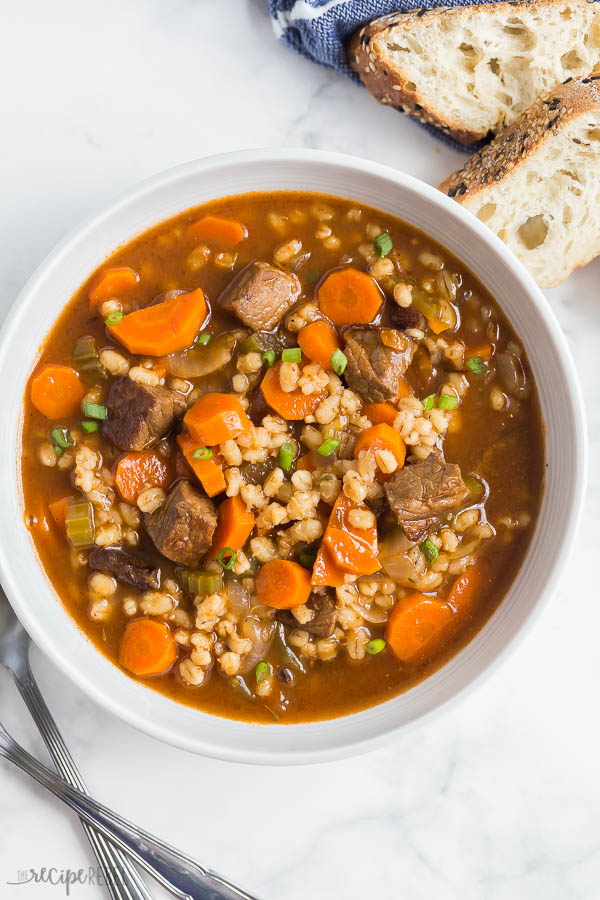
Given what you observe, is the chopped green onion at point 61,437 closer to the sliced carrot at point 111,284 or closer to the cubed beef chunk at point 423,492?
the sliced carrot at point 111,284

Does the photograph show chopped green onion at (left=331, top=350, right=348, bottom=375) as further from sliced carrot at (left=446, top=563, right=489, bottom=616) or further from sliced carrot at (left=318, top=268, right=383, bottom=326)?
sliced carrot at (left=446, top=563, right=489, bottom=616)

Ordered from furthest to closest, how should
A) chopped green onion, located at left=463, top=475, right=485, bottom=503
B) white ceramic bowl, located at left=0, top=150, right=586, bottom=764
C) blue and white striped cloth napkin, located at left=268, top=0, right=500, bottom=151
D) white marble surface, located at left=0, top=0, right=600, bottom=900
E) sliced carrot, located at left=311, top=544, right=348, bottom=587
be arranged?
white marble surface, located at left=0, top=0, right=600, bottom=900 → blue and white striped cloth napkin, located at left=268, top=0, right=500, bottom=151 → chopped green onion, located at left=463, top=475, right=485, bottom=503 → sliced carrot, located at left=311, top=544, right=348, bottom=587 → white ceramic bowl, located at left=0, top=150, right=586, bottom=764

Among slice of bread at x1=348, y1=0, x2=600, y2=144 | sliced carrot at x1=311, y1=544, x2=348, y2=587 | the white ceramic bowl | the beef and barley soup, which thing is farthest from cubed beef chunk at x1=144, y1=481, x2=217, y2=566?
slice of bread at x1=348, y1=0, x2=600, y2=144

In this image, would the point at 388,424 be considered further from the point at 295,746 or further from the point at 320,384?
the point at 295,746

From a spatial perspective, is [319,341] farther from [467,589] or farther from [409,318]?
[467,589]

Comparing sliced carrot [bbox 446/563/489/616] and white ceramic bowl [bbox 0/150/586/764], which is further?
sliced carrot [bbox 446/563/489/616]

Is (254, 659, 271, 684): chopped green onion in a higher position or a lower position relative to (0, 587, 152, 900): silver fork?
higher

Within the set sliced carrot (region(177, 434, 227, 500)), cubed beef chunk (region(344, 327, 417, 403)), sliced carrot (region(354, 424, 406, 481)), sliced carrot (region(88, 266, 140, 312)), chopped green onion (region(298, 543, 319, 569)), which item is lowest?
chopped green onion (region(298, 543, 319, 569))

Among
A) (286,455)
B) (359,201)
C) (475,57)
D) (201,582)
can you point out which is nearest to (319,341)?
(286,455)
